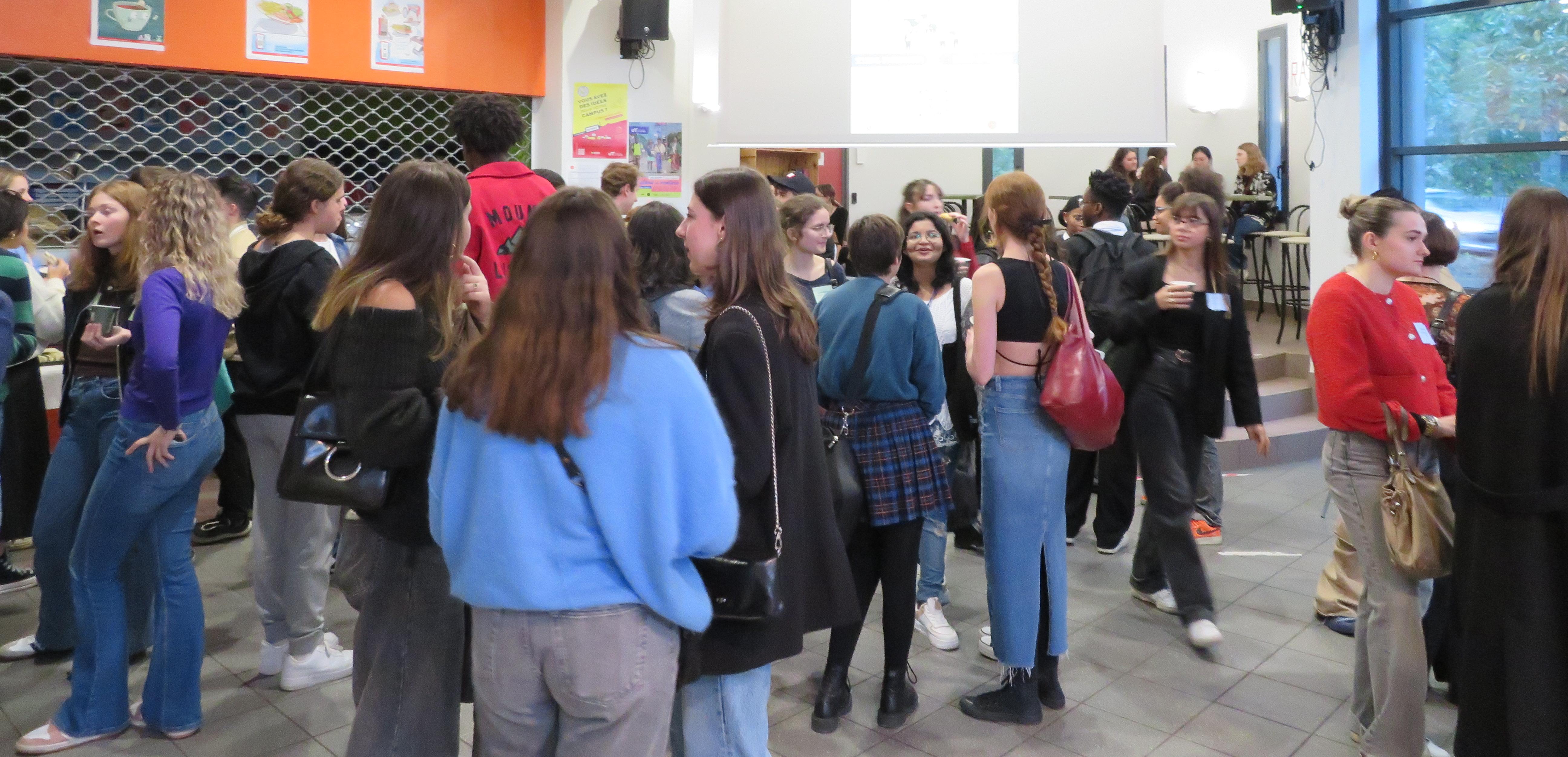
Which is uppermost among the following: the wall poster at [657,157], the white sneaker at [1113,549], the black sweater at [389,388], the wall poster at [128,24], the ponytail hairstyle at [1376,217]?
the wall poster at [128,24]

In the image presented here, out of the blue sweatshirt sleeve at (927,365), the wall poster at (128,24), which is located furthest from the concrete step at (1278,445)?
the wall poster at (128,24)

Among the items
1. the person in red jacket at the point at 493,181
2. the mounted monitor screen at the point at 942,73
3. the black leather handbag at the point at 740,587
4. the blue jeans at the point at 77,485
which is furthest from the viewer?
the mounted monitor screen at the point at 942,73

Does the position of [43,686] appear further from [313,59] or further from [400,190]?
[313,59]

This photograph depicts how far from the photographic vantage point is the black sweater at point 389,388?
1.90m

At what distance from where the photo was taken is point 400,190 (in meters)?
2.00

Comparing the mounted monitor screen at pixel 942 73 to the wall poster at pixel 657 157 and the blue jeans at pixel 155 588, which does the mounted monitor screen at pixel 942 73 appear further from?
the blue jeans at pixel 155 588

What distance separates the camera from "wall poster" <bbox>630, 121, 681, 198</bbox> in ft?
23.6

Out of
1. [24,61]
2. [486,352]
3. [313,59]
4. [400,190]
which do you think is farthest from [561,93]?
[486,352]

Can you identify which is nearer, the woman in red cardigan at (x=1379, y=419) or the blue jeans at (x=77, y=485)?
the woman in red cardigan at (x=1379, y=419)

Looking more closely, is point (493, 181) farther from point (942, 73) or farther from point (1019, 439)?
point (942, 73)

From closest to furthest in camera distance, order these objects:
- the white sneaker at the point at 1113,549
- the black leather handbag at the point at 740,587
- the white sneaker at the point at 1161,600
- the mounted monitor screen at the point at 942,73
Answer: the black leather handbag at the point at 740,587
the white sneaker at the point at 1161,600
the white sneaker at the point at 1113,549
the mounted monitor screen at the point at 942,73

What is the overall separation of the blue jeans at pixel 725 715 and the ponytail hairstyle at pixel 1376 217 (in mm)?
1934

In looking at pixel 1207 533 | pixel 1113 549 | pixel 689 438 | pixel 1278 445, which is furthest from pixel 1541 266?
pixel 1278 445

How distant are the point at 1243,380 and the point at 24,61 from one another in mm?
5210
